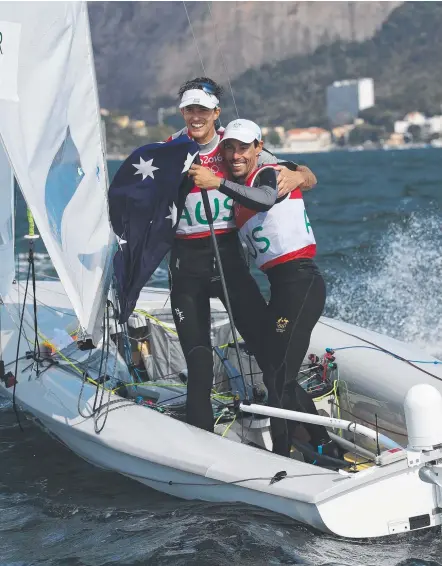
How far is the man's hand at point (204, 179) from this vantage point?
3.71 m

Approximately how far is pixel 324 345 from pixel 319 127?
75.9 m

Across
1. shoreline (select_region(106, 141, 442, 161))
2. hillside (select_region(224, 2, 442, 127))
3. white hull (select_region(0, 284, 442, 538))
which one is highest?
hillside (select_region(224, 2, 442, 127))

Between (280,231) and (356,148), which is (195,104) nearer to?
(280,231)

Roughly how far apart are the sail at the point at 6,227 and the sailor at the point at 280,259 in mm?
1516

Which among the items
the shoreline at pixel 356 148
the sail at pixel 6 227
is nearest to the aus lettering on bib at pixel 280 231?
the sail at pixel 6 227

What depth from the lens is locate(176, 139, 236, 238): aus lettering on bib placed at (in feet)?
13.1

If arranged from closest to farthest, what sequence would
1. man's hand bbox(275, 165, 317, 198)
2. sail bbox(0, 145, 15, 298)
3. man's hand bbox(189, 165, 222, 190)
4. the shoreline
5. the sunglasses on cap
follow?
1. man's hand bbox(189, 165, 222, 190)
2. man's hand bbox(275, 165, 317, 198)
3. the sunglasses on cap
4. sail bbox(0, 145, 15, 298)
5. the shoreline

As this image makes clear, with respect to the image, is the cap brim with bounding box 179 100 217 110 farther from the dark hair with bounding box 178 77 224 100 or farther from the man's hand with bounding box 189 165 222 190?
the man's hand with bounding box 189 165 222 190

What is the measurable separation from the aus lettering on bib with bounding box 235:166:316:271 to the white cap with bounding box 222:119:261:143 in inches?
6.1

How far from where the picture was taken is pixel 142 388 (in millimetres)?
5016

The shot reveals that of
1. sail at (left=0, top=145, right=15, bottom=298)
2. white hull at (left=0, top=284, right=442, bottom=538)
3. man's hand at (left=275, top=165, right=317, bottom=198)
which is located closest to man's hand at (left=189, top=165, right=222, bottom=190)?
man's hand at (left=275, top=165, right=317, bottom=198)

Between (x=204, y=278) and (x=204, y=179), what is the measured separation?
54cm

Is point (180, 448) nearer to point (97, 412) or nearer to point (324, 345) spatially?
point (97, 412)

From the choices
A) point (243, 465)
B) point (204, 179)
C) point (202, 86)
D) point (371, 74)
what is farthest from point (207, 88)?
point (371, 74)
